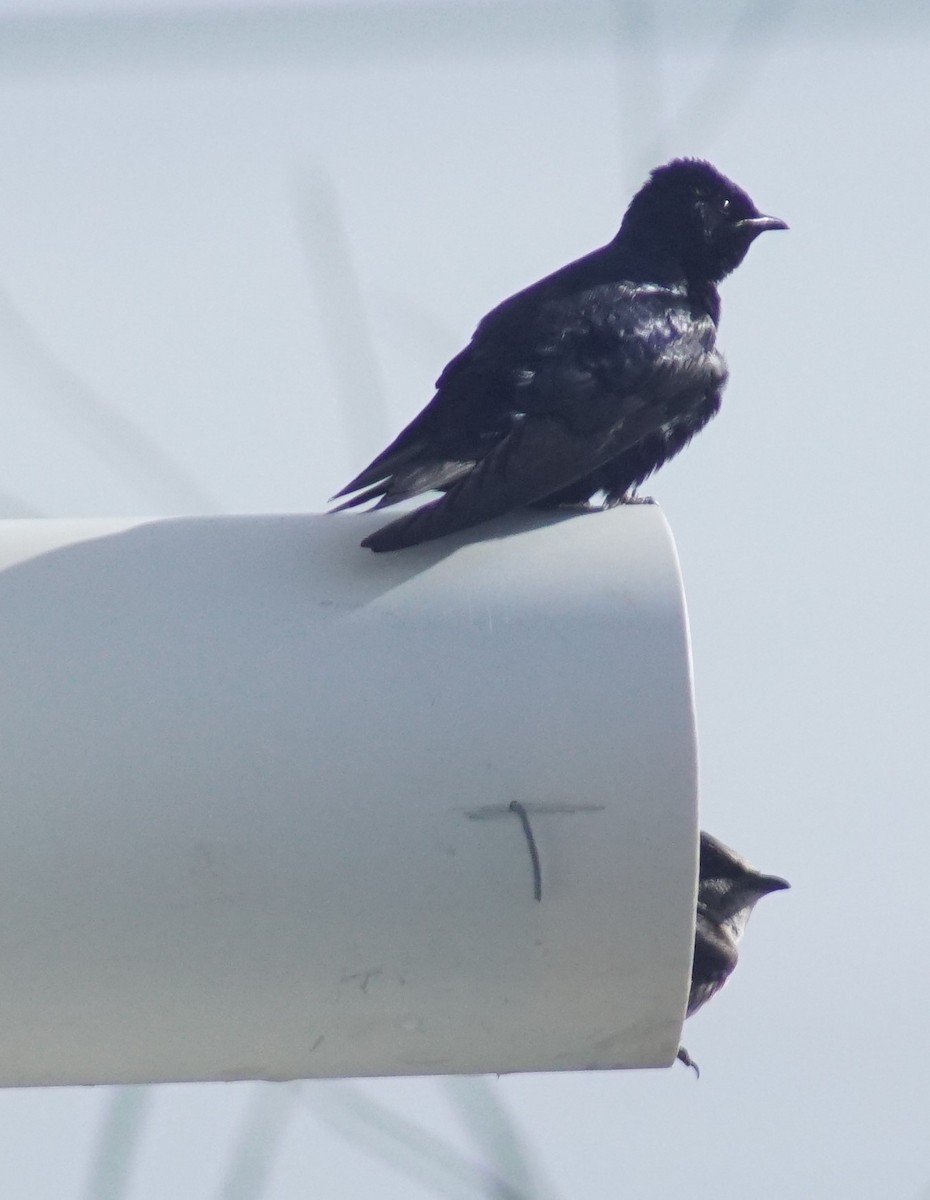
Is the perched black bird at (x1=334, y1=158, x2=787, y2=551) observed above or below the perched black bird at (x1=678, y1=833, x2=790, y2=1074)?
above

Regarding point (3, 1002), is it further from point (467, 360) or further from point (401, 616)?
point (467, 360)

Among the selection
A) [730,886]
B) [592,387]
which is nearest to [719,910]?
[730,886]

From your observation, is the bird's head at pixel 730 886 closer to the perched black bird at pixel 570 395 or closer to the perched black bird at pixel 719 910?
the perched black bird at pixel 719 910

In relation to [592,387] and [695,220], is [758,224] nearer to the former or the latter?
[695,220]

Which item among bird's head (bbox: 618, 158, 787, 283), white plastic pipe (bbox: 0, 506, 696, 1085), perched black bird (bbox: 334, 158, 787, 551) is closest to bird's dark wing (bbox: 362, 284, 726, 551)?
perched black bird (bbox: 334, 158, 787, 551)

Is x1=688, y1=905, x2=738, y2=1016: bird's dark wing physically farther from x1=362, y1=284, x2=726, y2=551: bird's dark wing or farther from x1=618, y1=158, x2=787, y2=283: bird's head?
x1=618, y1=158, x2=787, y2=283: bird's head

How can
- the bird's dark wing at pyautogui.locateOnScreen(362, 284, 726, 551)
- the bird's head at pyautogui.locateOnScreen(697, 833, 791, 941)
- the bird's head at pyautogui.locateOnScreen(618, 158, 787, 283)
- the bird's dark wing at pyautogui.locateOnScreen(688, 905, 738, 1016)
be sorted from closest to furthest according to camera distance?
the bird's dark wing at pyautogui.locateOnScreen(362, 284, 726, 551), the bird's dark wing at pyautogui.locateOnScreen(688, 905, 738, 1016), the bird's head at pyautogui.locateOnScreen(697, 833, 791, 941), the bird's head at pyautogui.locateOnScreen(618, 158, 787, 283)

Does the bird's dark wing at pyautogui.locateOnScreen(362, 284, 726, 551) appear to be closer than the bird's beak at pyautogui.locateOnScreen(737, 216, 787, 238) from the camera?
Yes

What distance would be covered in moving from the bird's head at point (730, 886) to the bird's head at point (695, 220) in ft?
3.89

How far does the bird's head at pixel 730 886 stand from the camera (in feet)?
10.9

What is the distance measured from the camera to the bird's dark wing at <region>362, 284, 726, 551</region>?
2.73 m

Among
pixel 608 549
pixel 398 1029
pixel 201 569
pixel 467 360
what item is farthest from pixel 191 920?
pixel 467 360

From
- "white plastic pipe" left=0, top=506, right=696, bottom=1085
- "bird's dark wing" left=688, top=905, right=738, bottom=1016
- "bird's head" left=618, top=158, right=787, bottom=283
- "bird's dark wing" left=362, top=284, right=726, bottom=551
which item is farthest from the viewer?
"bird's head" left=618, top=158, right=787, bottom=283

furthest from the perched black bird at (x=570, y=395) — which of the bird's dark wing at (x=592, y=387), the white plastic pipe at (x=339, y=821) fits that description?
the white plastic pipe at (x=339, y=821)
